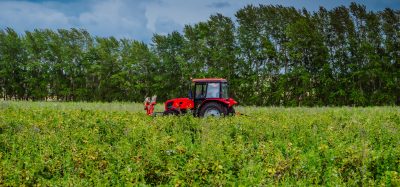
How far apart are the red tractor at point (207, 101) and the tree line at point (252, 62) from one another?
26.0 meters

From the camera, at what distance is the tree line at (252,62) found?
42.9m

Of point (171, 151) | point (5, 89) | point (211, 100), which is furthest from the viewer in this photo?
point (5, 89)

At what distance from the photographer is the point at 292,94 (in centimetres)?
4488

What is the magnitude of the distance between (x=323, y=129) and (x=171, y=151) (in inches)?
235

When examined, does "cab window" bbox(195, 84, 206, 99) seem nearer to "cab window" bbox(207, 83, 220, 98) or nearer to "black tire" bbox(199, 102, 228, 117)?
"cab window" bbox(207, 83, 220, 98)

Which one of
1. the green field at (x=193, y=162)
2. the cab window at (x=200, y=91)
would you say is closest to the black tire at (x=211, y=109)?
the cab window at (x=200, y=91)

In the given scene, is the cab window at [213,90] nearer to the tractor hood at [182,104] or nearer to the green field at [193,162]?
the tractor hood at [182,104]

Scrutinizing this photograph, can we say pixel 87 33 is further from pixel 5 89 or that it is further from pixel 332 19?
pixel 332 19

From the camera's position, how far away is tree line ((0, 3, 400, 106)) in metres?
42.9

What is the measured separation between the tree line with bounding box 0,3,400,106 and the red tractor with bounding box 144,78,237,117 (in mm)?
26005

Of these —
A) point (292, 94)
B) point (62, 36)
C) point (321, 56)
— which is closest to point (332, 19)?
point (321, 56)

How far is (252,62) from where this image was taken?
154 ft

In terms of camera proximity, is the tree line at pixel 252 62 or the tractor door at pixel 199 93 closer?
the tractor door at pixel 199 93

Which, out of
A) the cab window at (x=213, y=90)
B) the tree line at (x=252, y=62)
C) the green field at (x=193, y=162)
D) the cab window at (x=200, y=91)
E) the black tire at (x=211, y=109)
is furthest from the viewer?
the tree line at (x=252, y=62)
